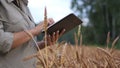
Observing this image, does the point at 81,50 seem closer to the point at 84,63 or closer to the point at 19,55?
the point at 84,63

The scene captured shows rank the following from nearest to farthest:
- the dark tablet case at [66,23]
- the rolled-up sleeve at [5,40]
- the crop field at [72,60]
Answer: the crop field at [72,60], the rolled-up sleeve at [5,40], the dark tablet case at [66,23]

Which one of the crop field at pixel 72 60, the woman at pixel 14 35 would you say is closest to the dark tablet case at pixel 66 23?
the woman at pixel 14 35

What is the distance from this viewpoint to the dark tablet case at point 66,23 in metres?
2.96

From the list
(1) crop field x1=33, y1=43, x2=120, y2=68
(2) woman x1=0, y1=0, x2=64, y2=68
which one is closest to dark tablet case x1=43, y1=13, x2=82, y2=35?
(2) woman x1=0, y1=0, x2=64, y2=68

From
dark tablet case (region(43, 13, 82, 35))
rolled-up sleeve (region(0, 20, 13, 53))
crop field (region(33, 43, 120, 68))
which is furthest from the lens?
dark tablet case (region(43, 13, 82, 35))

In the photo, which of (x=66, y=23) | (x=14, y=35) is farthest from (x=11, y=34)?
(x=66, y=23)

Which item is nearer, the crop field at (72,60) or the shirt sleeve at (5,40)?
the crop field at (72,60)

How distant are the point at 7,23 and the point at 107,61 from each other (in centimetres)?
61

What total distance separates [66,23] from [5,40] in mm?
405

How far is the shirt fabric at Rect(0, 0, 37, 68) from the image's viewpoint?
2.83 meters

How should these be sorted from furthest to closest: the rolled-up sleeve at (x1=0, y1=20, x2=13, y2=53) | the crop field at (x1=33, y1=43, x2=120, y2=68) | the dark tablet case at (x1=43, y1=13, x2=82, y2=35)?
1. the dark tablet case at (x1=43, y1=13, x2=82, y2=35)
2. the rolled-up sleeve at (x1=0, y1=20, x2=13, y2=53)
3. the crop field at (x1=33, y1=43, x2=120, y2=68)

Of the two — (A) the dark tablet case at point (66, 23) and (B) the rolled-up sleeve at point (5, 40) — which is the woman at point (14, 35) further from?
(A) the dark tablet case at point (66, 23)

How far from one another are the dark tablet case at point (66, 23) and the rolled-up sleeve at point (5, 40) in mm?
262

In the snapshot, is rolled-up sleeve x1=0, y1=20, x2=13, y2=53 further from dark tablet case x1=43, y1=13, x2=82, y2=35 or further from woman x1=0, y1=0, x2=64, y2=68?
dark tablet case x1=43, y1=13, x2=82, y2=35
